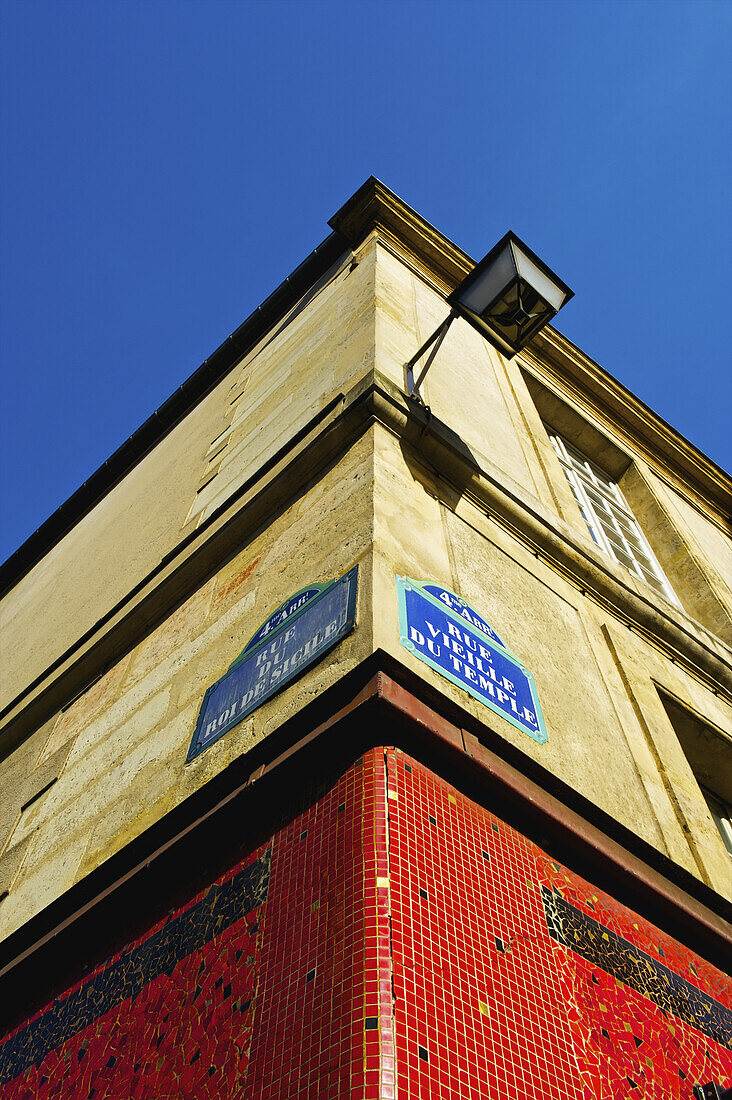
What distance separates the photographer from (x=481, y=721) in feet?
9.78

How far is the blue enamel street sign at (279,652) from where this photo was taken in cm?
324

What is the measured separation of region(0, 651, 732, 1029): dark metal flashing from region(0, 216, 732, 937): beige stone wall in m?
0.19

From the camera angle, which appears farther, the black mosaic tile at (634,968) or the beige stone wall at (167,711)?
the beige stone wall at (167,711)

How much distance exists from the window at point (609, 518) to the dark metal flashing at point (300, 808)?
12.8 feet

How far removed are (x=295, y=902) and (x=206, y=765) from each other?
1100 millimetres

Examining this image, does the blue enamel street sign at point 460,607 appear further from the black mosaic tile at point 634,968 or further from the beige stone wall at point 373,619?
the black mosaic tile at point 634,968

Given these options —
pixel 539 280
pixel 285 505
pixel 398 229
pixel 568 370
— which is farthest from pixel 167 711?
pixel 568 370

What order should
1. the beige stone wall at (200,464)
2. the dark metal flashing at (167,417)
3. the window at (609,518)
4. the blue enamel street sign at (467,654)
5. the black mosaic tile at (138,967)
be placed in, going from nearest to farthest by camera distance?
the black mosaic tile at (138,967)
the blue enamel street sign at (467,654)
the beige stone wall at (200,464)
the window at (609,518)
the dark metal flashing at (167,417)

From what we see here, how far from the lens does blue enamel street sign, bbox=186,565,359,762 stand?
3238 mm

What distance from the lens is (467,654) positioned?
335cm

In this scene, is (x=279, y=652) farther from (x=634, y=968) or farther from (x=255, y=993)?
(x=634, y=968)

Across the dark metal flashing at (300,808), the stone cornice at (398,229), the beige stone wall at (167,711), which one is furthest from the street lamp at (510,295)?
the stone cornice at (398,229)

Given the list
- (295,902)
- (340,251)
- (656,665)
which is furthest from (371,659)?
(340,251)

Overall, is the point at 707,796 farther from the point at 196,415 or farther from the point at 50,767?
the point at 196,415
